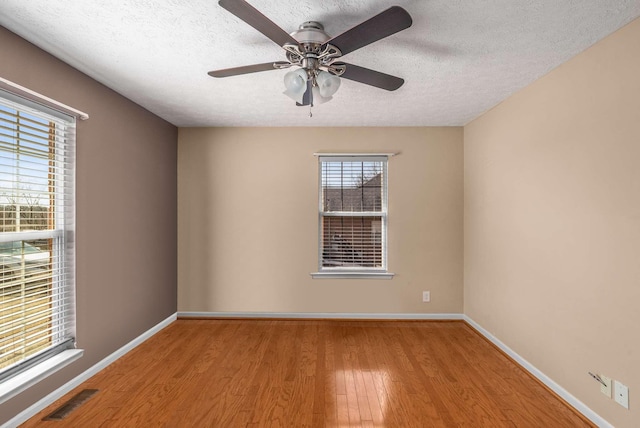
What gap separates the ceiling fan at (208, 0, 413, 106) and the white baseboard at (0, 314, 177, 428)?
7.90 ft

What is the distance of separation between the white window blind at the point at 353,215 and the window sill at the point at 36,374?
2.48m

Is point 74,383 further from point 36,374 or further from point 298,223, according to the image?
point 298,223

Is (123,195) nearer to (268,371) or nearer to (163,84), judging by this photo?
(163,84)

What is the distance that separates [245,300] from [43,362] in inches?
79.4

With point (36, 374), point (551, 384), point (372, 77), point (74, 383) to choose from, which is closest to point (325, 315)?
point (551, 384)

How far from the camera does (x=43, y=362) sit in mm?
2209

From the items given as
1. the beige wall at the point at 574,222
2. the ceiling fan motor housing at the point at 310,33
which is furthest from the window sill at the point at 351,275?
the ceiling fan motor housing at the point at 310,33

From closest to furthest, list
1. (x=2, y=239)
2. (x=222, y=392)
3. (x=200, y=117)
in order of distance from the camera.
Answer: (x=2, y=239) → (x=222, y=392) → (x=200, y=117)

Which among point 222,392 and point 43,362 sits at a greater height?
point 43,362

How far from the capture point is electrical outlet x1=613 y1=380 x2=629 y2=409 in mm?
1812

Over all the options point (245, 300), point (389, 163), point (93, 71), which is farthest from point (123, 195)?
point (389, 163)

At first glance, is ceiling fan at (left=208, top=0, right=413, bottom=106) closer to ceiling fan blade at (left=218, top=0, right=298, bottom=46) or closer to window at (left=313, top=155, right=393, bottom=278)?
ceiling fan blade at (left=218, top=0, right=298, bottom=46)

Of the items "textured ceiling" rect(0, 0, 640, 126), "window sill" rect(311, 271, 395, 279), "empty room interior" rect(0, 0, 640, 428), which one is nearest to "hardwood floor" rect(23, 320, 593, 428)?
"empty room interior" rect(0, 0, 640, 428)

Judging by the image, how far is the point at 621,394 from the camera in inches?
72.6
